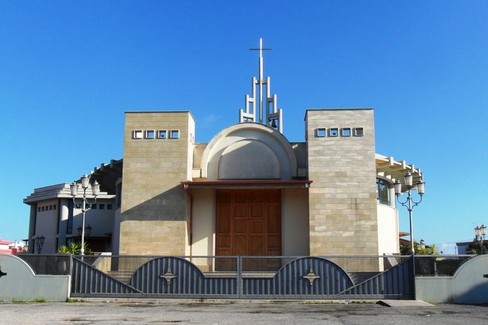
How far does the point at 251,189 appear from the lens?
80.0 ft

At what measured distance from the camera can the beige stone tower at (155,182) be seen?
2341 centimetres

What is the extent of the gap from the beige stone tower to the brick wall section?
5899 millimetres

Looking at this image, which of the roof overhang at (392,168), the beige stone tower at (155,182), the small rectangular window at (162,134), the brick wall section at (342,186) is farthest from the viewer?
the roof overhang at (392,168)

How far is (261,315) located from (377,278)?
5206 millimetres

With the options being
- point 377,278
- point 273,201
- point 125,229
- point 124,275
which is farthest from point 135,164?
point 377,278

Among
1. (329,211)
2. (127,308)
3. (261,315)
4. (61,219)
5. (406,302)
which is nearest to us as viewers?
(261,315)

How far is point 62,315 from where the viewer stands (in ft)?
40.9

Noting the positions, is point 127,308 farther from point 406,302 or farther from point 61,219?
point 61,219

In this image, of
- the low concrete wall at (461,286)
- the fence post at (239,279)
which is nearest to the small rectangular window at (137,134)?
the fence post at (239,279)

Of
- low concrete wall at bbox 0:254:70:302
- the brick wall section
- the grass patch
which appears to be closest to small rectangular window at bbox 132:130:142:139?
the brick wall section

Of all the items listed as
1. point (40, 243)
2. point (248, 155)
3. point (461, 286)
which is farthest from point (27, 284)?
point (40, 243)

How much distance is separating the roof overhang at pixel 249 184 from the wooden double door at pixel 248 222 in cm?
185

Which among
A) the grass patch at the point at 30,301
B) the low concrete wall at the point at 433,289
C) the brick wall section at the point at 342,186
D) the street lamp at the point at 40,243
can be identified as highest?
the brick wall section at the point at 342,186

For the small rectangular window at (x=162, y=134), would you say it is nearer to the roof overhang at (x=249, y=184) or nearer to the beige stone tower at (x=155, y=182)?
the beige stone tower at (x=155, y=182)
